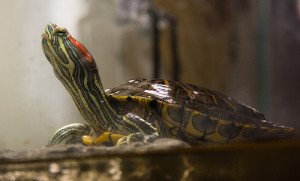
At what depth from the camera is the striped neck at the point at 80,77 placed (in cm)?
175

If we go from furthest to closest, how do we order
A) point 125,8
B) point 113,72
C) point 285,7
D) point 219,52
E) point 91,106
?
point 219,52 < point 125,8 < point 285,7 < point 113,72 < point 91,106

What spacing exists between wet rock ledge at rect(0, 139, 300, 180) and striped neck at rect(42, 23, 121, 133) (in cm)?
66

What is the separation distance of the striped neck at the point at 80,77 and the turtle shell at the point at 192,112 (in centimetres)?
5

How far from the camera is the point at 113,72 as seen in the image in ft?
9.59

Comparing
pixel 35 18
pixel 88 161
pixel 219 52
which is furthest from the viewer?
pixel 219 52

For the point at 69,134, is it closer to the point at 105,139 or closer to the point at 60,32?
the point at 105,139

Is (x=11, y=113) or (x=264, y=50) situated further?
(x=264, y=50)

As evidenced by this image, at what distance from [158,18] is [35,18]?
167 cm

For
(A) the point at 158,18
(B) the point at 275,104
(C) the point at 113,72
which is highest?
(A) the point at 158,18

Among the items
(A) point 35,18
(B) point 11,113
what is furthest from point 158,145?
(A) point 35,18

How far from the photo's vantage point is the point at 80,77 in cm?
179

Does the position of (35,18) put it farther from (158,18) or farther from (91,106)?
(158,18)

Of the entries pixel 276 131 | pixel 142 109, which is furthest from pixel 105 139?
pixel 276 131

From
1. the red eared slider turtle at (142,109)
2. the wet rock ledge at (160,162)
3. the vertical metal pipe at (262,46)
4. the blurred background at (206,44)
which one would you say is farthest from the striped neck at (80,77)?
the vertical metal pipe at (262,46)
